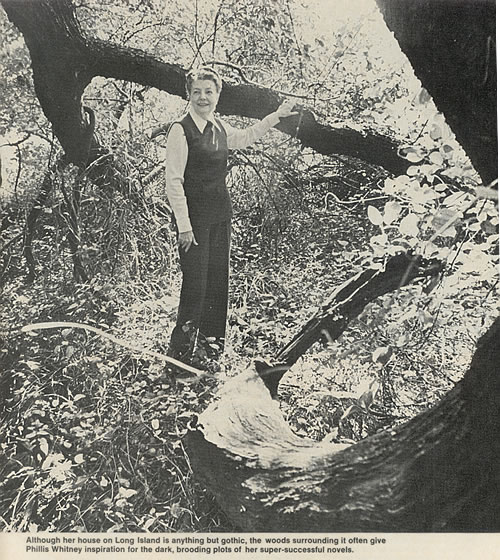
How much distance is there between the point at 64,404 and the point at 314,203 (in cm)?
66

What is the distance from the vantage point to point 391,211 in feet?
4.46

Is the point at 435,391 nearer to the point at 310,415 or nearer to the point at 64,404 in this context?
the point at 310,415

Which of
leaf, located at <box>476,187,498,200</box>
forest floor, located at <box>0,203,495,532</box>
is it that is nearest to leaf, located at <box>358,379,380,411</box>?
forest floor, located at <box>0,203,495,532</box>

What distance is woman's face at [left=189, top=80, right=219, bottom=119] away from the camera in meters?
1.36

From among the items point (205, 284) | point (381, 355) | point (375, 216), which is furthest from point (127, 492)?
point (375, 216)

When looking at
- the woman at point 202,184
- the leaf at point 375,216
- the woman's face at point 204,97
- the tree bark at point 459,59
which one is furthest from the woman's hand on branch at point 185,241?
the tree bark at point 459,59

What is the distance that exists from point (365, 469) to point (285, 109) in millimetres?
757

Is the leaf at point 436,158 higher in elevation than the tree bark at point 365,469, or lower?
higher

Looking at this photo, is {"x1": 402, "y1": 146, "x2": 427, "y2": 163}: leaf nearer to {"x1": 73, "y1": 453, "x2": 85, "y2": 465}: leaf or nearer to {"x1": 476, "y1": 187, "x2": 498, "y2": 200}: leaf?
{"x1": 476, "y1": 187, "x2": 498, "y2": 200}: leaf

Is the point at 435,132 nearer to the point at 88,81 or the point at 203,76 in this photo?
the point at 203,76

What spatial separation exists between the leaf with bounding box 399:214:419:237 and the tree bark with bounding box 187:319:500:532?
0.29m

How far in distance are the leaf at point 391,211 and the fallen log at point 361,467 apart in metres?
0.33

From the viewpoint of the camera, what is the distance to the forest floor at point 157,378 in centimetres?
129

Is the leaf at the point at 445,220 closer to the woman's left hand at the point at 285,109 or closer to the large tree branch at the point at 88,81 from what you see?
the large tree branch at the point at 88,81
